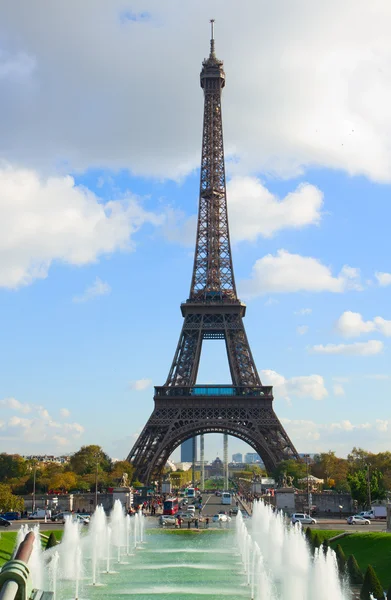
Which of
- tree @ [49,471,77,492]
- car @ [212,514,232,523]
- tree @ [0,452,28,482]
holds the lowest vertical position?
car @ [212,514,232,523]

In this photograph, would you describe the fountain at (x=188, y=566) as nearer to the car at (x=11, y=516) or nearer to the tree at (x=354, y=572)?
the tree at (x=354, y=572)

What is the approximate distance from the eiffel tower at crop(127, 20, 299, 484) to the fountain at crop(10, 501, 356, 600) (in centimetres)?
4260

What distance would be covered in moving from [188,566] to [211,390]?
205 feet

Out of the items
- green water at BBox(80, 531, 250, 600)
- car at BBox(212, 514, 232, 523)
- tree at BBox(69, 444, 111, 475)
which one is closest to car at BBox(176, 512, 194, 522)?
car at BBox(212, 514, 232, 523)

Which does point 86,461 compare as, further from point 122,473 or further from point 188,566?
point 188,566

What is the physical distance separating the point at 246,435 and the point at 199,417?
23.6ft

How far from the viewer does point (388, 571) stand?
33781 millimetres

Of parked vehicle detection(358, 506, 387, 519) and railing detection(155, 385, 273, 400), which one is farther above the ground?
railing detection(155, 385, 273, 400)

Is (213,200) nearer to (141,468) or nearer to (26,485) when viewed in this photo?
(141,468)

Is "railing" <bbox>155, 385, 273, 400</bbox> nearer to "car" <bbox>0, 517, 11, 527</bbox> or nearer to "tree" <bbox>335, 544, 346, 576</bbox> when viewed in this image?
"car" <bbox>0, 517, 11, 527</bbox>

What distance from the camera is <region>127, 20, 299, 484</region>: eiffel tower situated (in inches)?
3846

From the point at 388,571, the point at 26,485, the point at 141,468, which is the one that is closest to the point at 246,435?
the point at 141,468

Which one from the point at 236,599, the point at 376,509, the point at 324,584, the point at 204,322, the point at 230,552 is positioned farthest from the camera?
the point at 204,322

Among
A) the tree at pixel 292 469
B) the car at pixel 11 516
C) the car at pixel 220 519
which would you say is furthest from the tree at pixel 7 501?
the tree at pixel 292 469
